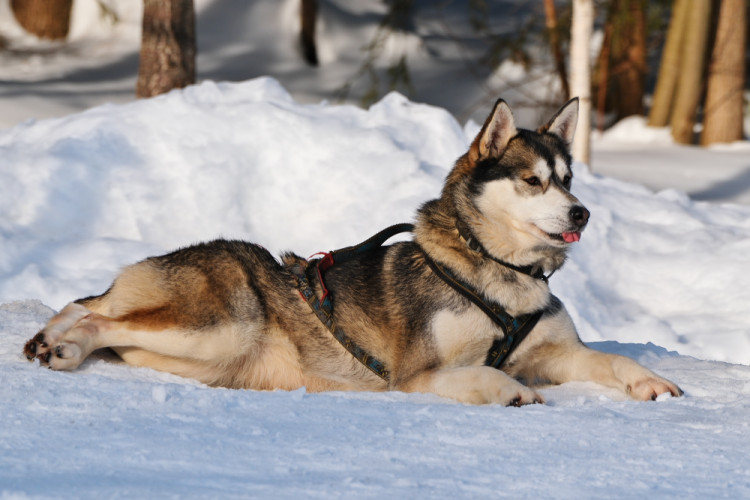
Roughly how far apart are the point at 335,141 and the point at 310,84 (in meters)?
8.85

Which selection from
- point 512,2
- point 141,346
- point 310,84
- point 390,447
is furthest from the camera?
point 512,2

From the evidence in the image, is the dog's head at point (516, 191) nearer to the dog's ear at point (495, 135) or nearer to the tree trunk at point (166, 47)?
the dog's ear at point (495, 135)

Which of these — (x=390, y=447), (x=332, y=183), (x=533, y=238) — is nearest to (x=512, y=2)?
(x=332, y=183)

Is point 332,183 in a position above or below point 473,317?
below

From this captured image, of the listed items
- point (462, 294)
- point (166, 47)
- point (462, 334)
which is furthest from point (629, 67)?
point (462, 334)

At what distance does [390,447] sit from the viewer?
3.00m

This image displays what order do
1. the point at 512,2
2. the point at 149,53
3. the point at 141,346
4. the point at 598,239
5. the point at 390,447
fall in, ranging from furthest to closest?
the point at 512,2, the point at 149,53, the point at 598,239, the point at 141,346, the point at 390,447

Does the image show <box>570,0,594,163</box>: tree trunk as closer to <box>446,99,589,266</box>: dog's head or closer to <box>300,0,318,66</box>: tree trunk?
<box>446,99,589,266</box>: dog's head

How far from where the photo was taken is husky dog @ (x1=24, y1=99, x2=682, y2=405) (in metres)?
3.96

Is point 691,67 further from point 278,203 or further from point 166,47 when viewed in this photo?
point 278,203

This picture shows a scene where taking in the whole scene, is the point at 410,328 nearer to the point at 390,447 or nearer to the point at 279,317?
the point at 279,317

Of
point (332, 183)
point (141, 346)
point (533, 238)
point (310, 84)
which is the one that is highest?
point (533, 238)

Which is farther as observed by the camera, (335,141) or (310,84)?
(310,84)

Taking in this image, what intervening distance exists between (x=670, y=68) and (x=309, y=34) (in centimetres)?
697
